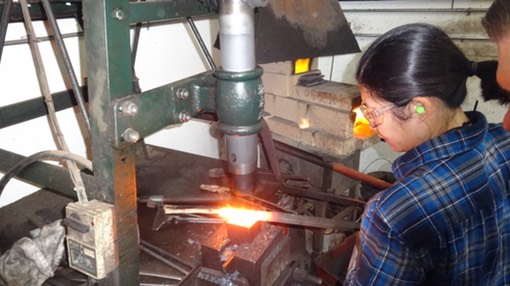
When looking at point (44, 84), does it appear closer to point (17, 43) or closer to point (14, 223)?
point (14, 223)

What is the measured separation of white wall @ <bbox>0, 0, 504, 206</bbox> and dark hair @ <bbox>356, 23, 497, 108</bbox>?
1.92 metres

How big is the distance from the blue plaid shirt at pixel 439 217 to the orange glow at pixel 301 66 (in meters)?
2.28

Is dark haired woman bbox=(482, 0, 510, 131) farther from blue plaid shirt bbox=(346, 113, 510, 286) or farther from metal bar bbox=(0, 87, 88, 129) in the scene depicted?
metal bar bbox=(0, 87, 88, 129)

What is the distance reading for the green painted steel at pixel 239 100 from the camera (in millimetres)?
1025

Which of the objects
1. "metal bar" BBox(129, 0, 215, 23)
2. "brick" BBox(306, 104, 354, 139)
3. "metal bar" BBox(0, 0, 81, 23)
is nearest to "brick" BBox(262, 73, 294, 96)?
"brick" BBox(306, 104, 354, 139)

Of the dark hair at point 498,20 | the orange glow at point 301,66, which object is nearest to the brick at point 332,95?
the orange glow at point 301,66

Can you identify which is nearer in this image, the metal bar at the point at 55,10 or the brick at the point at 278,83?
the metal bar at the point at 55,10

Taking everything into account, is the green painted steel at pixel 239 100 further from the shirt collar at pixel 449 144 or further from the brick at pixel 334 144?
the brick at pixel 334 144

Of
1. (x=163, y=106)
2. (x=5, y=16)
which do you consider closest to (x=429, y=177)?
(x=163, y=106)

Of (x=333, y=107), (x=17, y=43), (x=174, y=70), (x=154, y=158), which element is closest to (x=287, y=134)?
(x=333, y=107)

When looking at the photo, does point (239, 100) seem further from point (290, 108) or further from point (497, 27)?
point (290, 108)

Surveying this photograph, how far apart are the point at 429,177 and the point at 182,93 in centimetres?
73

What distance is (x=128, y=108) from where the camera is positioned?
916 millimetres

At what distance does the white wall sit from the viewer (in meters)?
2.16
